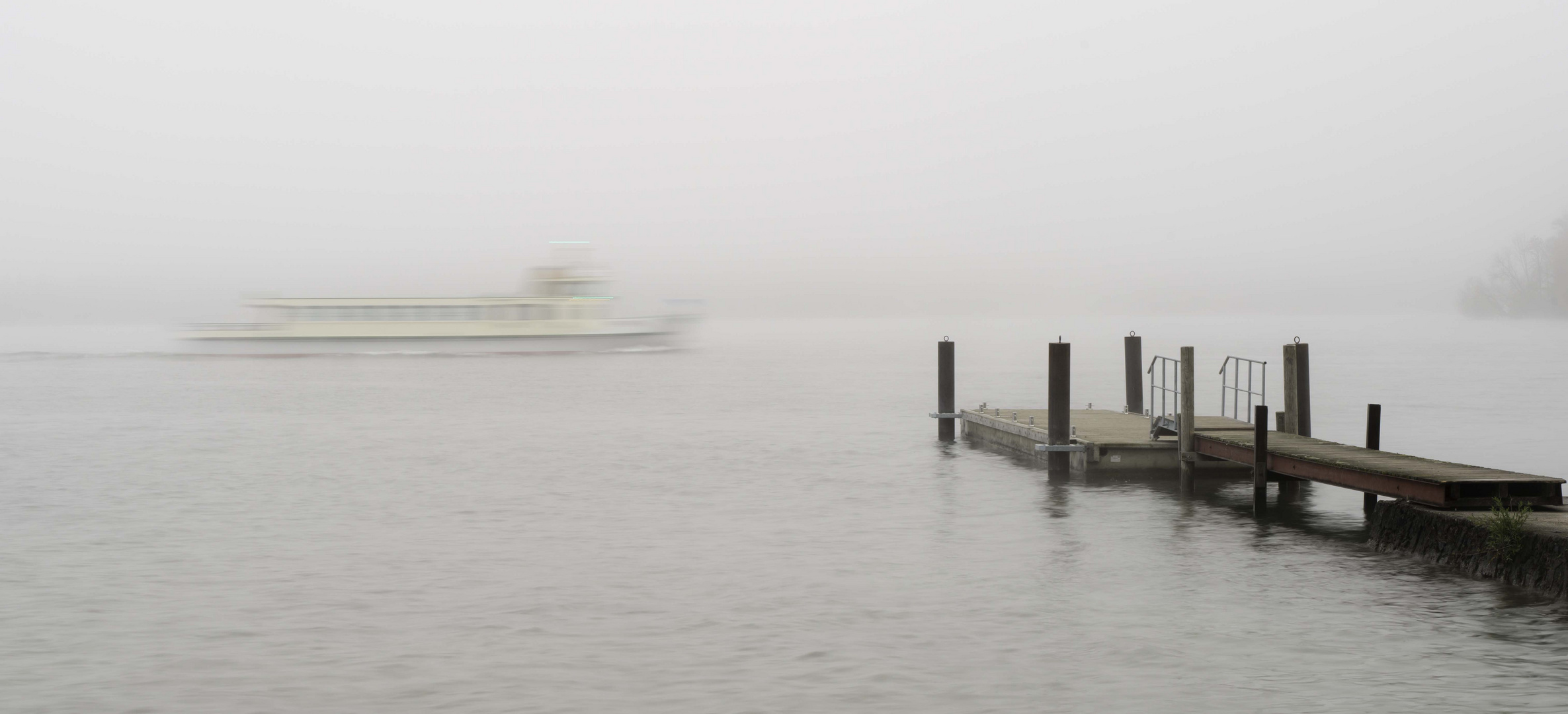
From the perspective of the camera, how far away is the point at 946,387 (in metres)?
28.0

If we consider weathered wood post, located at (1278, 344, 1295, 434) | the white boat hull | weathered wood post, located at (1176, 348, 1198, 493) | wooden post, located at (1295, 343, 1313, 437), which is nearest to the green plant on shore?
weathered wood post, located at (1176, 348, 1198, 493)

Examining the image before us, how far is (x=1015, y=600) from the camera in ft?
44.1

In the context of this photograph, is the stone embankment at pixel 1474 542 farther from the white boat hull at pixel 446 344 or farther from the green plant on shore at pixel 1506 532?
the white boat hull at pixel 446 344

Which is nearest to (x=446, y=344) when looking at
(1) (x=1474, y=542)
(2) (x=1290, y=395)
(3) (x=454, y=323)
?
(3) (x=454, y=323)

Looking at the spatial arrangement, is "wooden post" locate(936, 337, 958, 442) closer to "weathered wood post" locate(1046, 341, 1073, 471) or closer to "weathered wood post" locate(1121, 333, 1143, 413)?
"weathered wood post" locate(1121, 333, 1143, 413)

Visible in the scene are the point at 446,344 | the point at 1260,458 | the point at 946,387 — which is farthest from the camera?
the point at 446,344

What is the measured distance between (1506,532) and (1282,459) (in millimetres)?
4229

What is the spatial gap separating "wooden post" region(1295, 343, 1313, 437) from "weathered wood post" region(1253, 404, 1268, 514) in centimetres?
260

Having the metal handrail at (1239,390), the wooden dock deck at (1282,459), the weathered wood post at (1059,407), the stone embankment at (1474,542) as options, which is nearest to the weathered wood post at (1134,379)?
the wooden dock deck at (1282,459)

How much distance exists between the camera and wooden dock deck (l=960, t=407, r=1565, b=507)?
44.0 ft

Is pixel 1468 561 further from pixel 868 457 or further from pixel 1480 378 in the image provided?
pixel 1480 378

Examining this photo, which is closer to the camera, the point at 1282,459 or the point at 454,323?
the point at 1282,459

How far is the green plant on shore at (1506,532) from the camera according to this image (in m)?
12.6

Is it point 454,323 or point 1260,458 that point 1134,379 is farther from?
point 454,323
